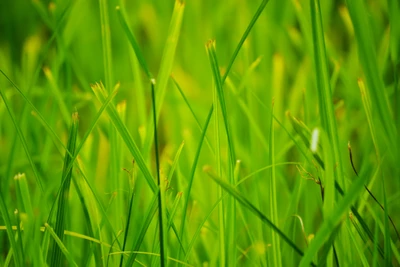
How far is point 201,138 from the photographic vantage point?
0.50m

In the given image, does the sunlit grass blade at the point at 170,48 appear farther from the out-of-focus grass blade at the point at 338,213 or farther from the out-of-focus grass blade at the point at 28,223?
the out-of-focus grass blade at the point at 338,213

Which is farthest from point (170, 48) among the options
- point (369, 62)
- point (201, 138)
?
point (369, 62)

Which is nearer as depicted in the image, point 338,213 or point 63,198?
point 338,213

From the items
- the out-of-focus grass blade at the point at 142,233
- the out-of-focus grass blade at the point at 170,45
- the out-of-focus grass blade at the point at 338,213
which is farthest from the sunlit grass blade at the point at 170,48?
the out-of-focus grass blade at the point at 338,213

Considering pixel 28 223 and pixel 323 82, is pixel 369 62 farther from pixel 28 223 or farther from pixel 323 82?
pixel 28 223

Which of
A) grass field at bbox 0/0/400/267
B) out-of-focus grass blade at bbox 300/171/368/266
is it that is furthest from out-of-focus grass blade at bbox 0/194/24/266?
out-of-focus grass blade at bbox 300/171/368/266

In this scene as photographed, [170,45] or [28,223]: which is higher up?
[170,45]

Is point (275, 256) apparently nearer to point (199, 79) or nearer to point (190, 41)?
point (199, 79)

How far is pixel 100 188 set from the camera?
0.82 m

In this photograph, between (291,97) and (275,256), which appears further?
(291,97)

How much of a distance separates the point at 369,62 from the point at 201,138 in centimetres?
19

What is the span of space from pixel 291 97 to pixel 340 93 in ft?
0.53

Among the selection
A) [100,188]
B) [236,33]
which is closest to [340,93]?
[236,33]

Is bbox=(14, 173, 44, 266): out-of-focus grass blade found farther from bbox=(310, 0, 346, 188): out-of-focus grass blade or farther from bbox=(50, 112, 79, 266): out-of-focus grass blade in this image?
bbox=(310, 0, 346, 188): out-of-focus grass blade
